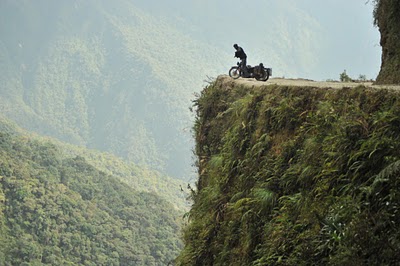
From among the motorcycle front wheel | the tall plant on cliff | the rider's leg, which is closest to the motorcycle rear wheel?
the rider's leg

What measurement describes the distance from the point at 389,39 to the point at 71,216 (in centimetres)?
5940

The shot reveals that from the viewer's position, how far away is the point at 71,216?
2564 inches

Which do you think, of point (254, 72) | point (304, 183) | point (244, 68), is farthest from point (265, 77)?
point (304, 183)

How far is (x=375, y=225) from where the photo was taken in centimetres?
420

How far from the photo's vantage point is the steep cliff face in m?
4.35

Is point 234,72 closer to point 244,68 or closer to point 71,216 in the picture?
point 244,68

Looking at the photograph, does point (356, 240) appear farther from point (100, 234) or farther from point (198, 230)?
point (100, 234)

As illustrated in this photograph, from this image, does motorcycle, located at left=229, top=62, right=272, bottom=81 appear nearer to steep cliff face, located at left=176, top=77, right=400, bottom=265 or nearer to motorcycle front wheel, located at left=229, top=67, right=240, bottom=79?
motorcycle front wheel, located at left=229, top=67, right=240, bottom=79

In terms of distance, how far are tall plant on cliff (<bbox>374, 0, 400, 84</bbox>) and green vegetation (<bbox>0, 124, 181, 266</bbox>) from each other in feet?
164

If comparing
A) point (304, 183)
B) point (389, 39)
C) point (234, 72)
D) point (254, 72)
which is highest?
point (254, 72)

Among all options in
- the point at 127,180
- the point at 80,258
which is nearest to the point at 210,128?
the point at 80,258

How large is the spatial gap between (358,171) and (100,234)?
61489 millimetres

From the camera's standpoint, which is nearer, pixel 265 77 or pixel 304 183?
pixel 304 183

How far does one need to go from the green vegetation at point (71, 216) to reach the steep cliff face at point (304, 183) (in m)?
49.8
